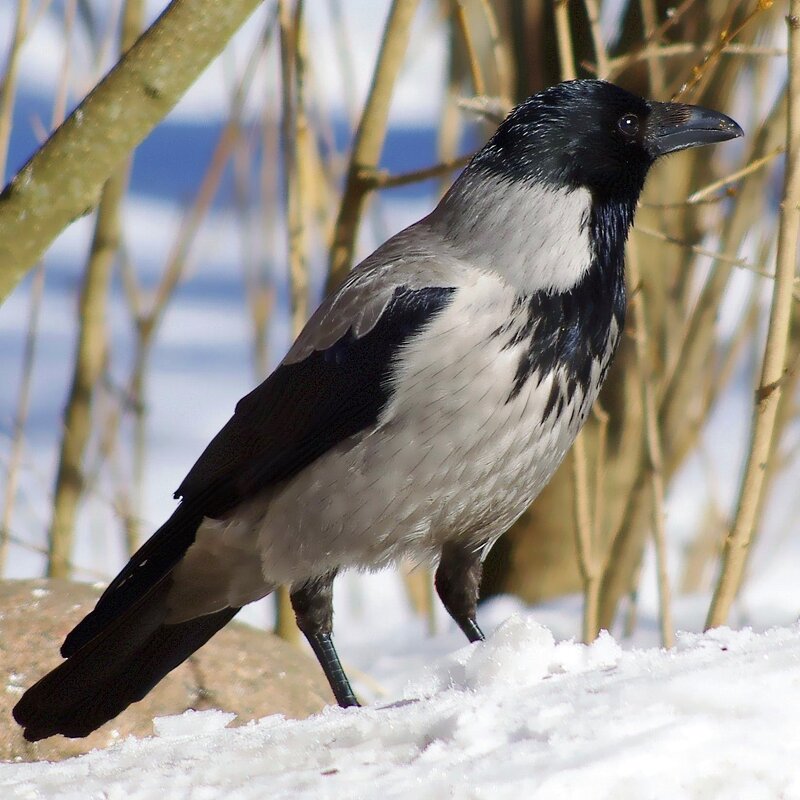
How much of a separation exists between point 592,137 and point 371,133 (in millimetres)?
871

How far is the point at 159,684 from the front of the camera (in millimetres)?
3279

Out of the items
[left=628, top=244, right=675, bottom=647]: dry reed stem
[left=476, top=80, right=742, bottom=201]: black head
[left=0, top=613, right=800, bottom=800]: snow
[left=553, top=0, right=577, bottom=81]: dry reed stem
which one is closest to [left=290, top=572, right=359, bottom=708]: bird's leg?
[left=0, top=613, right=800, bottom=800]: snow

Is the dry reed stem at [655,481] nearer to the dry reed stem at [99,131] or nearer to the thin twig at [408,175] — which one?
the thin twig at [408,175]

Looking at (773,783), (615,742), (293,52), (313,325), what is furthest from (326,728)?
(293,52)

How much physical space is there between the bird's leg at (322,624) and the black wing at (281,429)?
0.27 meters

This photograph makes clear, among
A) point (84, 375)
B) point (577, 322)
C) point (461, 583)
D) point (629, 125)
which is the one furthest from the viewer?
point (84, 375)

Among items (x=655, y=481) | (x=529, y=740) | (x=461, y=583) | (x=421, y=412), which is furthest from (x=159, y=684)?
(x=529, y=740)

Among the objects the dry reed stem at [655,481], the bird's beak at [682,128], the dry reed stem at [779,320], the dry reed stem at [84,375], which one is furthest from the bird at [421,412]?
the dry reed stem at [84,375]

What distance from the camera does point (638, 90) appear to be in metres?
4.73

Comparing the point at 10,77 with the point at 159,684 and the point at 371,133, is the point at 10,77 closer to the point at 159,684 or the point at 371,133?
the point at 371,133

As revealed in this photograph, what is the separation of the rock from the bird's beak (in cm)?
162

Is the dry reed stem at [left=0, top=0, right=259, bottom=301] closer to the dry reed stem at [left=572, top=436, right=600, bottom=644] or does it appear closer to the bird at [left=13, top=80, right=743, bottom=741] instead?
the bird at [left=13, top=80, right=743, bottom=741]

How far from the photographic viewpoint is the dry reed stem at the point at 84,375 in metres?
4.30

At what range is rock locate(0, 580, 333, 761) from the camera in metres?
3.15
